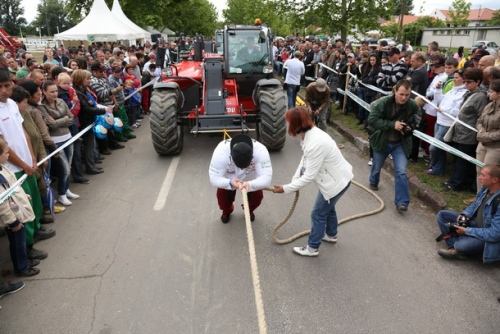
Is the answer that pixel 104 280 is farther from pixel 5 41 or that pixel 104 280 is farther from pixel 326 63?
pixel 5 41

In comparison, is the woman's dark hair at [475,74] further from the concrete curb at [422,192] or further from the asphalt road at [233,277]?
the asphalt road at [233,277]

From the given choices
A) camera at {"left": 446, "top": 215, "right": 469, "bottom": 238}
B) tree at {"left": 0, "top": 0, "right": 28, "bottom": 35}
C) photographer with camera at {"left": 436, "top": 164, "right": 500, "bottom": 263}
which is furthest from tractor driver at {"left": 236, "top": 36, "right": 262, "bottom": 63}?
tree at {"left": 0, "top": 0, "right": 28, "bottom": 35}

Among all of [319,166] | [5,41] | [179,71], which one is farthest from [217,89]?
[5,41]

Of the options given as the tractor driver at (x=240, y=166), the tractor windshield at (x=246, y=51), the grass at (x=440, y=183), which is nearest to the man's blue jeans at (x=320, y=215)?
the tractor driver at (x=240, y=166)

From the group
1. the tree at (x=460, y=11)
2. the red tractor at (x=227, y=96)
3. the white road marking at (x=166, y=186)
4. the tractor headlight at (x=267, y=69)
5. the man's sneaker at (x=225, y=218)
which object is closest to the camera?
the man's sneaker at (x=225, y=218)

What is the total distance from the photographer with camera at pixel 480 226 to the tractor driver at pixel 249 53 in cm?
522

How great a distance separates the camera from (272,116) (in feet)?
22.2

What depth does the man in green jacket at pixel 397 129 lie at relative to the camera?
488 cm

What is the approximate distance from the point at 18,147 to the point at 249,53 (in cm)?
515

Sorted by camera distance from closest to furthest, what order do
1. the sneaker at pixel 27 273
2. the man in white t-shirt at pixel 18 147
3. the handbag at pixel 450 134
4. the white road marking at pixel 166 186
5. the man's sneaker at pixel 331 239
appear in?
1. the sneaker at pixel 27 273
2. the man in white t-shirt at pixel 18 147
3. the man's sneaker at pixel 331 239
4. the white road marking at pixel 166 186
5. the handbag at pixel 450 134

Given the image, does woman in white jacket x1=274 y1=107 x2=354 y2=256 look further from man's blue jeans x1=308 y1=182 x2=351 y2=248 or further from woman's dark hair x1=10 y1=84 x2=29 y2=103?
woman's dark hair x1=10 y1=84 x2=29 y2=103

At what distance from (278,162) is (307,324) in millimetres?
4069

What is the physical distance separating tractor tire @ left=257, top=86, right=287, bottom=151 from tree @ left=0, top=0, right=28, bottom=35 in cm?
9856

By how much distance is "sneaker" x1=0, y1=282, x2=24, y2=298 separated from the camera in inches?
135
